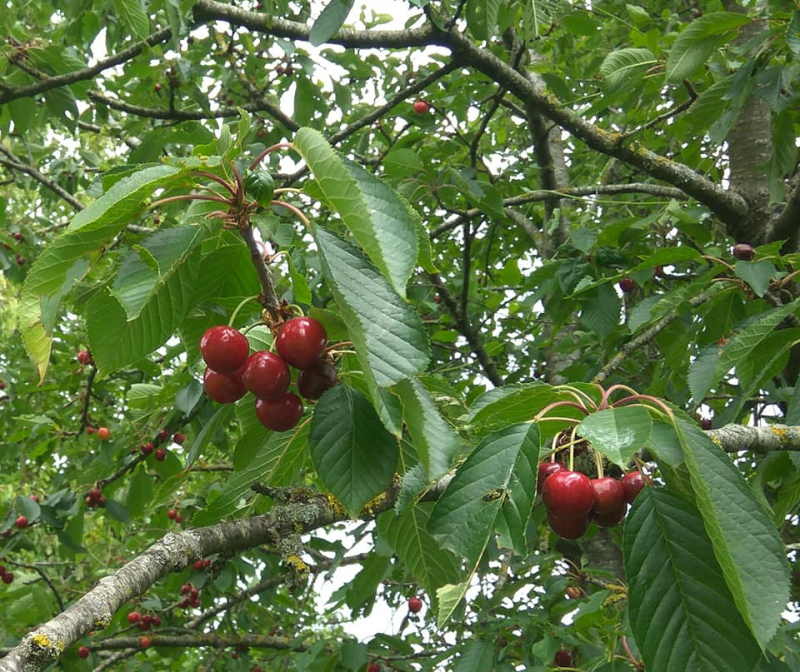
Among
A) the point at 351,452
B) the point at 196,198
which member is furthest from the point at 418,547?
the point at 196,198

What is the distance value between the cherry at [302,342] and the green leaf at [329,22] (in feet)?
4.42

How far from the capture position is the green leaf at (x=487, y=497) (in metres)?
0.96

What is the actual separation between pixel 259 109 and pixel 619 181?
227cm

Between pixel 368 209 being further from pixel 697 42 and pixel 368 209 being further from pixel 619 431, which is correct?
pixel 697 42

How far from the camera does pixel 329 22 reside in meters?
2.21

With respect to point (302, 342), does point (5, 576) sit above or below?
above

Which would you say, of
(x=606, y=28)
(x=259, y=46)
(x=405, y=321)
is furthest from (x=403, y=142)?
(x=405, y=321)

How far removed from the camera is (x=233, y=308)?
Result: 132 cm

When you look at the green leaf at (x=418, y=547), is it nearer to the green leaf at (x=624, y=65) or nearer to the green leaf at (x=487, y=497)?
the green leaf at (x=487, y=497)

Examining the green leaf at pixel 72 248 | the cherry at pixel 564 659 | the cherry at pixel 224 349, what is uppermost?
the green leaf at pixel 72 248

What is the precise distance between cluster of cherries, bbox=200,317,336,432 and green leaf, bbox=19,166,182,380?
0.23 m

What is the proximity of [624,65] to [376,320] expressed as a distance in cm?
225

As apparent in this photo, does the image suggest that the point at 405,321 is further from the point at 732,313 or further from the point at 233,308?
the point at 732,313

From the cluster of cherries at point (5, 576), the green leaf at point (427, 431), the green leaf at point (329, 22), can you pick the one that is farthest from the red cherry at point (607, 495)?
the cluster of cherries at point (5, 576)
